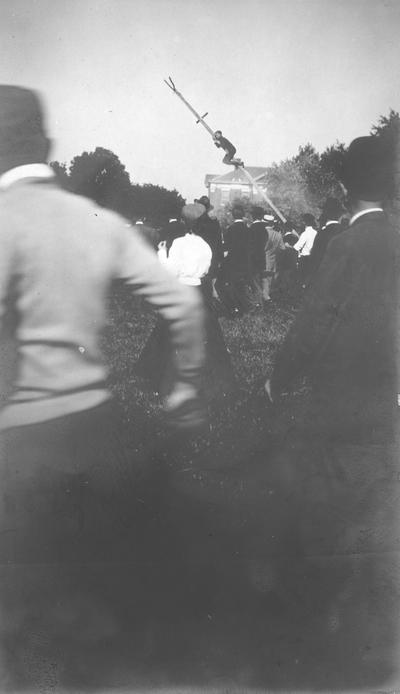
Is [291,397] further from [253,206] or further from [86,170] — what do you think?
[86,170]

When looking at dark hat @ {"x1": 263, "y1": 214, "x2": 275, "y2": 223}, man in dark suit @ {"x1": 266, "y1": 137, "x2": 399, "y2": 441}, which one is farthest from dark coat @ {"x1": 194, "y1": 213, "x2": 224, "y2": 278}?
man in dark suit @ {"x1": 266, "y1": 137, "x2": 399, "y2": 441}

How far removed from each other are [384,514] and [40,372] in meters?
1.66

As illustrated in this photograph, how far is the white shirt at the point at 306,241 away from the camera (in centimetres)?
283

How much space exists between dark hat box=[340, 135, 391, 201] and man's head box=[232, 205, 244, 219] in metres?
0.46

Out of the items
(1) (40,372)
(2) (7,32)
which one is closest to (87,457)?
(1) (40,372)

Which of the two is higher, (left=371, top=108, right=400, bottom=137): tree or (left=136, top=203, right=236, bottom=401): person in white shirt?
(left=371, top=108, right=400, bottom=137): tree

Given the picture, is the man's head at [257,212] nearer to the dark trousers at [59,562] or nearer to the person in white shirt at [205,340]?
the person in white shirt at [205,340]

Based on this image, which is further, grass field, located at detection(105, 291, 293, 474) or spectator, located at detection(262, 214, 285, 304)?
spectator, located at detection(262, 214, 285, 304)

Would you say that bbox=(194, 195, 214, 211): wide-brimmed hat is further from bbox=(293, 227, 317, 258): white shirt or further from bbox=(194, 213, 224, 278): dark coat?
bbox=(293, 227, 317, 258): white shirt

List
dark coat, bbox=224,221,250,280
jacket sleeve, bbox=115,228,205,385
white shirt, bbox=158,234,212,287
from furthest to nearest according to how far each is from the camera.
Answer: dark coat, bbox=224,221,250,280 → white shirt, bbox=158,234,212,287 → jacket sleeve, bbox=115,228,205,385

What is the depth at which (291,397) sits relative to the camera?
2875 millimetres

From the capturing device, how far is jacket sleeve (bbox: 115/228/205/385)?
2.32 m

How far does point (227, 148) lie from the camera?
2.94 meters

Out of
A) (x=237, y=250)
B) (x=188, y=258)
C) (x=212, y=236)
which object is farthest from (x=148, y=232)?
(x=237, y=250)
